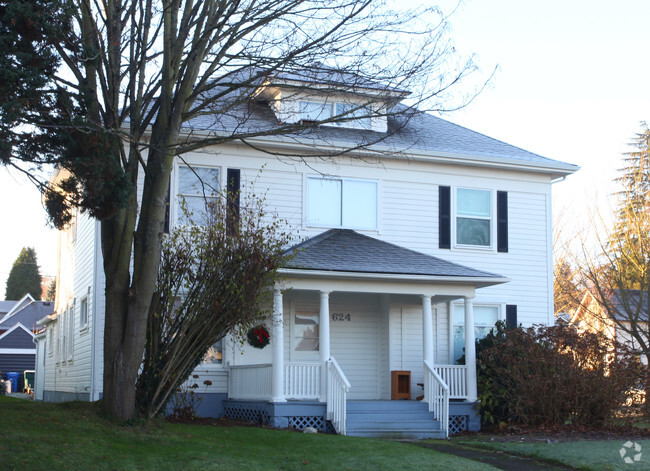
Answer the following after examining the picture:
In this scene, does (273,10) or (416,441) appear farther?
(416,441)

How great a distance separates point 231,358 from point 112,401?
5.72 m

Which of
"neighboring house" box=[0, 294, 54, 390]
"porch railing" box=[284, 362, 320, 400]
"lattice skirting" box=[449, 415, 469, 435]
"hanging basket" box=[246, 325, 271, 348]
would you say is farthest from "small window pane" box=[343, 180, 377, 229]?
"neighboring house" box=[0, 294, 54, 390]

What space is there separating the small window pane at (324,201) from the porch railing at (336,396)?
4.07m

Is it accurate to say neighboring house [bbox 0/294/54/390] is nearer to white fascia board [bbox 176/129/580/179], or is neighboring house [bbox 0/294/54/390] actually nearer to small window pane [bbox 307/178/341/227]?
small window pane [bbox 307/178/341/227]

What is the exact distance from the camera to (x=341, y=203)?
61.0 feet

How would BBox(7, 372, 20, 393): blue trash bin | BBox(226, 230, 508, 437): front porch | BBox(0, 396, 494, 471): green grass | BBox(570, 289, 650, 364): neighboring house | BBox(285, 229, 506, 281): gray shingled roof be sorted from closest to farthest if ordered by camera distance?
BBox(0, 396, 494, 471): green grass
BBox(226, 230, 508, 437): front porch
BBox(285, 229, 506, 281): gray shingled roof
BBox(570, 289, 650, 364): neighboring house
BBox(7, 372, 20, 393): blue trash bin

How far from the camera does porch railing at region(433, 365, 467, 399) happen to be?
16672 mm

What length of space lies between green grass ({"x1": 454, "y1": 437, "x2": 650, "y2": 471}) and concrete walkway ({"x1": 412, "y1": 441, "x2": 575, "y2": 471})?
0.22 m

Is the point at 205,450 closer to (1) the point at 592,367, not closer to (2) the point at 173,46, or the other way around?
(2) the point at 173,46

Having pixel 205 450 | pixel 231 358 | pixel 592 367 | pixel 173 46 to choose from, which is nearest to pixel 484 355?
pixel 592 367

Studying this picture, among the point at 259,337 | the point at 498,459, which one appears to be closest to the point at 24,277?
the point at 259,337

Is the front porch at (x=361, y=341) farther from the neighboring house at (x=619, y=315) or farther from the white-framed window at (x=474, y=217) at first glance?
the neighboring house at (x=619, y=315)

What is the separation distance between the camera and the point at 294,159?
18.0 meters

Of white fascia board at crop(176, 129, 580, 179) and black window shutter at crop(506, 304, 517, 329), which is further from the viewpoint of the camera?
black window shutter at crop(506, 304, 517, 329)
